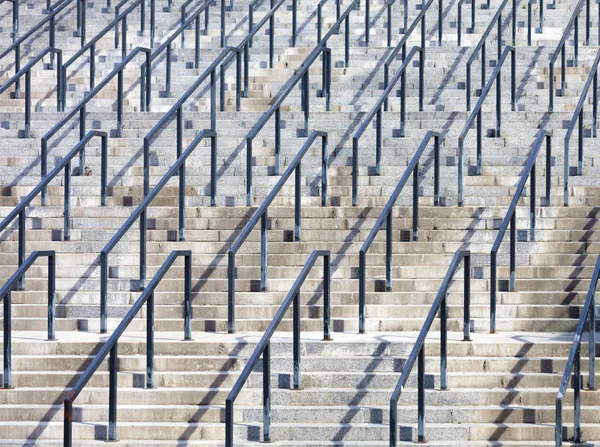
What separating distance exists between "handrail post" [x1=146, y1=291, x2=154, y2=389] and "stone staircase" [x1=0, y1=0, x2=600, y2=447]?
0.09 meters

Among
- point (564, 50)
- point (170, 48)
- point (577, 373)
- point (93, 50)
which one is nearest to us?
point (577, 373)

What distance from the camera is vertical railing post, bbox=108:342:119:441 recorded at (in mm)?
9133

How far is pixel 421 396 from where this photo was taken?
895 centimetres

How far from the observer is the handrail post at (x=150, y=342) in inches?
382

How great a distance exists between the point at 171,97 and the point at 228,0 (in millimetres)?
3536

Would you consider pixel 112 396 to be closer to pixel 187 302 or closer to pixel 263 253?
pixel 187 302

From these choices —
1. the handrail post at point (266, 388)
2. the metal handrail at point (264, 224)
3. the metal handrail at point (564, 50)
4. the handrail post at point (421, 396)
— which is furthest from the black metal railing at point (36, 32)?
the handrail post at point (421, 396)

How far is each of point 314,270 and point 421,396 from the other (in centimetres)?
276

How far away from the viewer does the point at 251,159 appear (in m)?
13.0

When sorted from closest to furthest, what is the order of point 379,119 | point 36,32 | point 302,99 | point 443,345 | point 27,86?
point 443,345 < point 379,119 < point 302,99 < point 27,86 < point 36,32

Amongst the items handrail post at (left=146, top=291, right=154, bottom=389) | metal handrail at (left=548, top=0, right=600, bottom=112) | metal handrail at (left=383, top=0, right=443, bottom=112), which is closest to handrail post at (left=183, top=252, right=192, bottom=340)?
handrail post at (left=146, top=291, right=154, bottom=389)

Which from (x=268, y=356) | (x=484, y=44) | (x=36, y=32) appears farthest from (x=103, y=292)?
(x=36, y=32)

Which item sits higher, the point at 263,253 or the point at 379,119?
the point at 379,119

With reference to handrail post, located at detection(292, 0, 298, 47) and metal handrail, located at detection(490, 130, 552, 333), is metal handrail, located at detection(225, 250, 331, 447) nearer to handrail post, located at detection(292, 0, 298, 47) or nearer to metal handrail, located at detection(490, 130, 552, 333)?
metal handrail, located at detection(490, 130, 552, 333)
